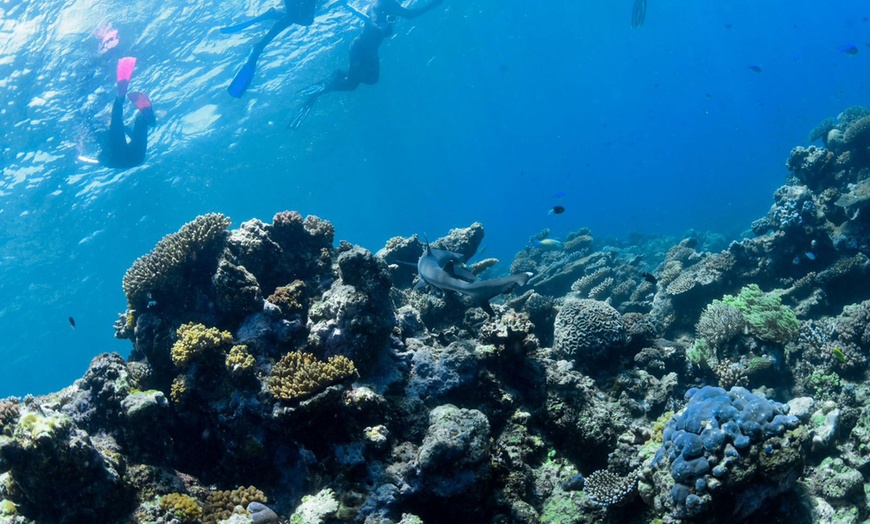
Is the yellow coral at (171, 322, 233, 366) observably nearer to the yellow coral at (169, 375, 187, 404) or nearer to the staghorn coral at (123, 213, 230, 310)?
the yellow coral at (169, 375, 187, 404)

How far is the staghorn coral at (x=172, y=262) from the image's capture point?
7.00 m

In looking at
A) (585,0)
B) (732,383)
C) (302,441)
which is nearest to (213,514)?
(302,441)

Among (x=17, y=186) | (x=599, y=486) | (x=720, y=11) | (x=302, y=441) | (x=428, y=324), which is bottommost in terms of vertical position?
(x=599, y=486)

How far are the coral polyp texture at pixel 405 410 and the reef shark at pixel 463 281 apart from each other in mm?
238

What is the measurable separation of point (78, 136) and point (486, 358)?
2833 cm

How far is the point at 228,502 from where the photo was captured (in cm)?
496

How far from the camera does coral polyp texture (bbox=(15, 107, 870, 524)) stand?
4344 mm

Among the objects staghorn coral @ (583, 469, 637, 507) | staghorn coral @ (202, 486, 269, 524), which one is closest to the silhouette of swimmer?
staghorn coral @ (202, 486, 269, 524)

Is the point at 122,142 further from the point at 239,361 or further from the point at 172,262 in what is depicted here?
the point at 239,361

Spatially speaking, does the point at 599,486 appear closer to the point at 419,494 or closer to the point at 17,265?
the point at 419,494

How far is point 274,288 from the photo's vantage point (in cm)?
721

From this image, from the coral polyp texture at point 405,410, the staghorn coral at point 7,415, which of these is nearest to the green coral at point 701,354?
the coral polyp texture at point 405,410

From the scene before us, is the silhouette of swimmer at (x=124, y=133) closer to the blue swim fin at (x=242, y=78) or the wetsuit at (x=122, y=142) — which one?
the wetsuit at (x=122, y=142)

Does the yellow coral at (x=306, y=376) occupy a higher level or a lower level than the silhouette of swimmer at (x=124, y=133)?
lower
